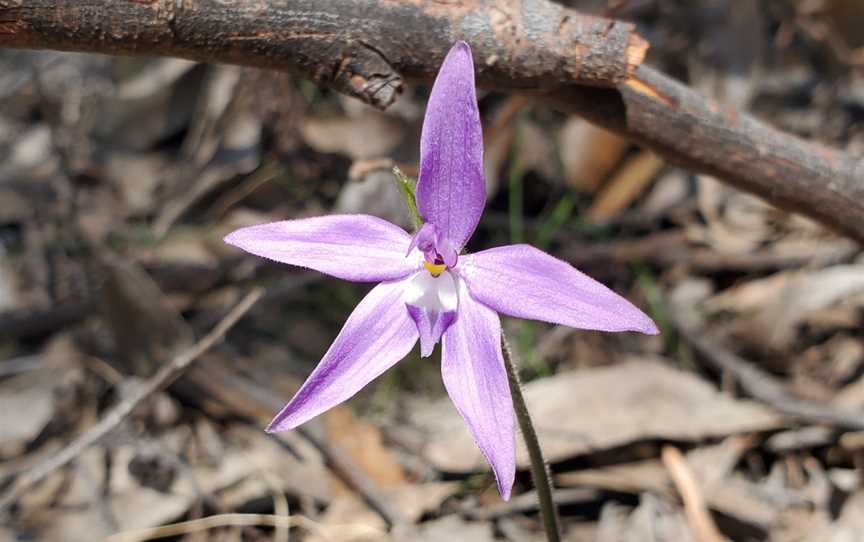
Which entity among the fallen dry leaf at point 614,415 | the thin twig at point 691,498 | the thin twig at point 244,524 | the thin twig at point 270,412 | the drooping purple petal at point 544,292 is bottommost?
the thin twig at point 244,524

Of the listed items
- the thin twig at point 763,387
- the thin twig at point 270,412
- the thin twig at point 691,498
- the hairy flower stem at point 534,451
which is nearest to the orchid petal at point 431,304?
the hairy flower stem at point 534,451

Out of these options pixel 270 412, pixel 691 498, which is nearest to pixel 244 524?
pixel 270 412

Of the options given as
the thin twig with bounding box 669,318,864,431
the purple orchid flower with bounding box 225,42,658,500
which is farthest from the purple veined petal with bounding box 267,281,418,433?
the thin twig with bounding box 669,318,864,431

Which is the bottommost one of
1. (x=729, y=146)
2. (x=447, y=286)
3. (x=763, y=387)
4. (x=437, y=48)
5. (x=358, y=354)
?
(x=763, y=387)

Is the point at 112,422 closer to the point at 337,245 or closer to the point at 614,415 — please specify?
the point at 337,245

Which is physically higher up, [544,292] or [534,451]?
[544,292]

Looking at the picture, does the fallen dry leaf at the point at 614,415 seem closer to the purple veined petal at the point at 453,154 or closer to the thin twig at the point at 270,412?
the thin twig at the point at 270,412
